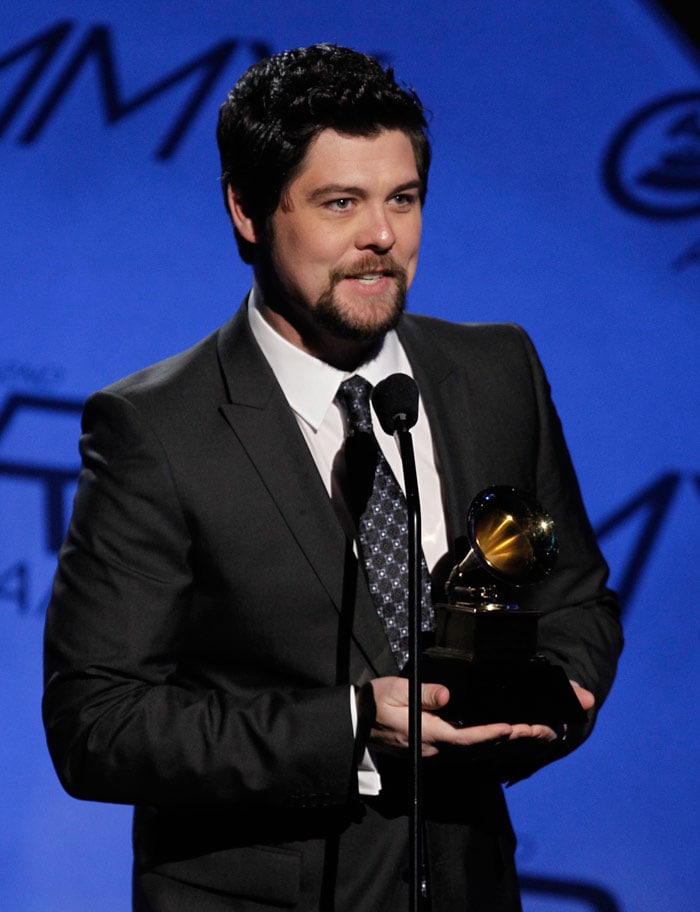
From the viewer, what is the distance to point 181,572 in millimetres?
1837

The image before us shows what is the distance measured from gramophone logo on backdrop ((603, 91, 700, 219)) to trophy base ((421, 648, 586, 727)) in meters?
1.82

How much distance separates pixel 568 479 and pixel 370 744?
0.64 metres

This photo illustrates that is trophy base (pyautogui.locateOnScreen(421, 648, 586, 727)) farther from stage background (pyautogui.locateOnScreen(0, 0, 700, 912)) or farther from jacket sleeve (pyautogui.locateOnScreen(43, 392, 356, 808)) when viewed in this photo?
stage background (pyautogui.locateOnScreen(0, 0, 700, 912))

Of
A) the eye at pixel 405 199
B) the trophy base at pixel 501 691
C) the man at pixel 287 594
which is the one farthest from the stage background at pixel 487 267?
the trophy base at pixel 501 691

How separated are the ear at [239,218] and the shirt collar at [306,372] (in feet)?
0.48

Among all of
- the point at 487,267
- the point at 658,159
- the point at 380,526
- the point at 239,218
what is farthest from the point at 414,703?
the point at 658,159

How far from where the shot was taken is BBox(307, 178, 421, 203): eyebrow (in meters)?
1.90

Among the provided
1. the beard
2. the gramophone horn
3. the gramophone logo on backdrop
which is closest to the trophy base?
the gramophone horn

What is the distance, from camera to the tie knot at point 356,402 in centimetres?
194

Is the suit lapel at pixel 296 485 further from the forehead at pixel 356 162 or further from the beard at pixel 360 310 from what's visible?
the forehead at pixel 356 162

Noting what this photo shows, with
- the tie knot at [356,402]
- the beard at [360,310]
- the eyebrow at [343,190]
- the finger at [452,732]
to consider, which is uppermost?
the eyebrow at [343,190]

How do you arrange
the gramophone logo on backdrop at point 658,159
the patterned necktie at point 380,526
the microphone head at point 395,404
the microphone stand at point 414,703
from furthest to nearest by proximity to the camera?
1. the gramophone logo on backdrop at point 658,159
2. the patterned necktie at point 380,526
3. the microphone head at point 395,404
4. the microphone stand at point 414,703

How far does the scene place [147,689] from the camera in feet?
5.83

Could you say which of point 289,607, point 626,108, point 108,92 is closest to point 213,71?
point 108,92
